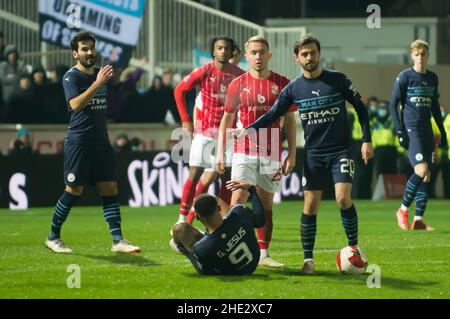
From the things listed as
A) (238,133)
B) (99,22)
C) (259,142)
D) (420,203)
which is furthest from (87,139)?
(99,22)

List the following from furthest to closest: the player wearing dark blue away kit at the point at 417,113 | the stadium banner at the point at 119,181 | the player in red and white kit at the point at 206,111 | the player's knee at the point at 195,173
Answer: the stadium banner at the point at 119,181
the player wearing dark blue away kit at the point at 417,113
the player's knee at the point at 195,173
the player in red and white kit at the point at 206,111

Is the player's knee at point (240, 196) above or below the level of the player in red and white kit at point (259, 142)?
below

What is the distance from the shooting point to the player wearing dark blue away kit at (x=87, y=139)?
46.8 feet

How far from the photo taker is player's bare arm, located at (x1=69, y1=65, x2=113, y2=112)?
1377 centimetres

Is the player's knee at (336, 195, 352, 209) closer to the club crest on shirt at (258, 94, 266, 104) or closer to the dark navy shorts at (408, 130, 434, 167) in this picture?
the club crest on shirt at (258, 94, 266, 104)

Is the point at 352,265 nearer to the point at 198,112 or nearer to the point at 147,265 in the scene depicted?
the point at 147,265

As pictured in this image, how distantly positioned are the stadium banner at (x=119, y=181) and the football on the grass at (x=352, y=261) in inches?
460

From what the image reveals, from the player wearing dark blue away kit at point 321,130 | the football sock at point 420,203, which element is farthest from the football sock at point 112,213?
the football sock at point 420,203

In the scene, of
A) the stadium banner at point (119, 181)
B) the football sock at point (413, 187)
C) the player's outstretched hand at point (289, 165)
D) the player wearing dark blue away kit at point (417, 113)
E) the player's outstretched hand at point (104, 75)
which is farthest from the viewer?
the stadium banner at point (119, 181)

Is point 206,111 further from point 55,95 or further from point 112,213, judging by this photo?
point 55,95

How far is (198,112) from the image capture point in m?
16.5

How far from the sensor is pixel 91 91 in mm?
13906

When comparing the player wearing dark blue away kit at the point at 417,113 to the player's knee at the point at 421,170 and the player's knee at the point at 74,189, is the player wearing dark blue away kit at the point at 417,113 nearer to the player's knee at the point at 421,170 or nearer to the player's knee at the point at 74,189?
the player's knee at the point at 421,170
